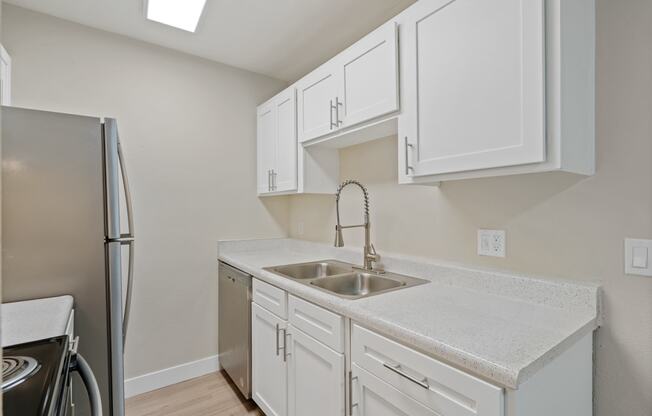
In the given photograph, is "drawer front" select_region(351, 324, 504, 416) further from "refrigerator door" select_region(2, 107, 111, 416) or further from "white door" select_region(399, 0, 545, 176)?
"refrigerator door" select_region(2, 107, 111, 416)

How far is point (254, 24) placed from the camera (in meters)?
2.19

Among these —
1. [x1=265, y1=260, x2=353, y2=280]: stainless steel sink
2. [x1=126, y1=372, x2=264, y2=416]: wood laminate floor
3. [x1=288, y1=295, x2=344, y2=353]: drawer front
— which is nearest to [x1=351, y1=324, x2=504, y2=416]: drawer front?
[x1=288, y1=295, x2=344, y2=353]: drawer front

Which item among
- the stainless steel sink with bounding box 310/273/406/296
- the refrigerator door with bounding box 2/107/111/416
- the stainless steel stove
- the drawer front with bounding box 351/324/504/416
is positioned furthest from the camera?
the stainless steel sink with bounding box 310/273/406/296

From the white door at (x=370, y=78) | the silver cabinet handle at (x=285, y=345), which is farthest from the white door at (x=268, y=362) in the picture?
the white door at (x=370, y=78)

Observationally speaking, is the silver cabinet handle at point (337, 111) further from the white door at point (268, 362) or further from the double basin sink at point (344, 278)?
the white door at point (268, 362)

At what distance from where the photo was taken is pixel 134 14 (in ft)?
6.86

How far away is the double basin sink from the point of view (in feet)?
5.99

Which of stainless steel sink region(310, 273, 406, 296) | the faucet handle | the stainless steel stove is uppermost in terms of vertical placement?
the faucet handle

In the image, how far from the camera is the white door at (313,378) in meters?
1.43

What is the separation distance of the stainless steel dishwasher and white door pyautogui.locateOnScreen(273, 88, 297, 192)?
701mm

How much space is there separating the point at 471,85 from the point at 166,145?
6.78 feet

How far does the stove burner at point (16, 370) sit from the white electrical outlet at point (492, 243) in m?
1.63

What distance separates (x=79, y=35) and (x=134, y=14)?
1.36 feet

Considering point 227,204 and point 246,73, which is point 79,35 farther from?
point 227,204
